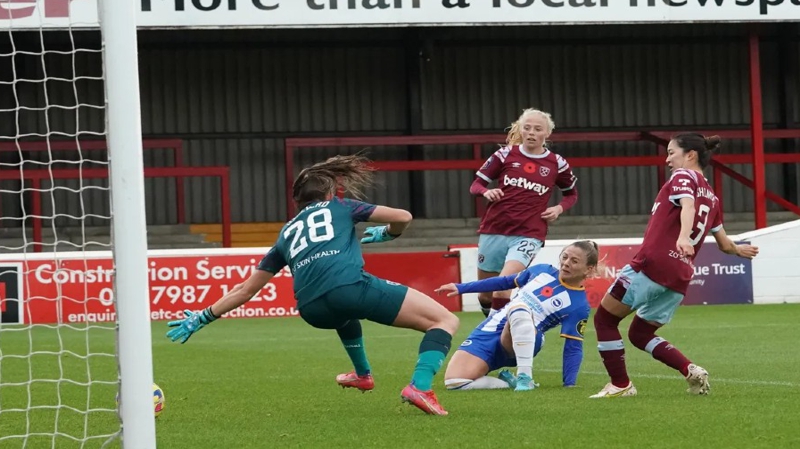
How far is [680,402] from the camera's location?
23.3 ft

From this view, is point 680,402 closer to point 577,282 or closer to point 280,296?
point 577,282

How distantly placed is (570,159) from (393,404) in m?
20.1

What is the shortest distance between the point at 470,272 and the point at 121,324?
14.5 meters

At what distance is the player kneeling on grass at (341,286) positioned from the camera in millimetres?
6730

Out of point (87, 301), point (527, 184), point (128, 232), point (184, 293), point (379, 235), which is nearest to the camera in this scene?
point (128, 232)

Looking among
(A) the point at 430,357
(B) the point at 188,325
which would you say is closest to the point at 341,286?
(A) the point at 430,357

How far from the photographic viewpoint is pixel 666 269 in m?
7.48

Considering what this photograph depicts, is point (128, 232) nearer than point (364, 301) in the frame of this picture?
Yes

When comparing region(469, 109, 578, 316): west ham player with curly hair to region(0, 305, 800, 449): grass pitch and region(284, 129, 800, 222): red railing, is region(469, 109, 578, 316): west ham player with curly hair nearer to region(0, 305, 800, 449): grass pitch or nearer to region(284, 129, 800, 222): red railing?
region(0, 305, 800, 449): grass pitch

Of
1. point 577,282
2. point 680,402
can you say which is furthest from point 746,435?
point 577,282

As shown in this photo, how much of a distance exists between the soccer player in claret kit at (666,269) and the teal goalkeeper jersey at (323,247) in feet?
5.62

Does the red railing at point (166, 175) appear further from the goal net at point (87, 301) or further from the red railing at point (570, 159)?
the red railing at point (570, 159)

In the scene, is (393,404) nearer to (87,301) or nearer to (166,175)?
(87,301)

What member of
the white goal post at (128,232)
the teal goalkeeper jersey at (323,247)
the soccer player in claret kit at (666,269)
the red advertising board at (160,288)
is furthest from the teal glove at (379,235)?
the red advertising board at (160,288)
